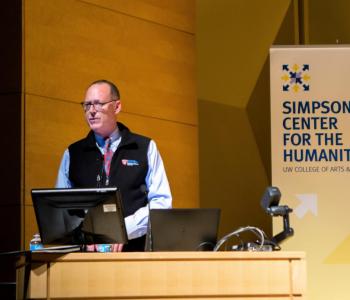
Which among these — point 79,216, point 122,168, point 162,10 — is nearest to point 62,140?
point 122,168

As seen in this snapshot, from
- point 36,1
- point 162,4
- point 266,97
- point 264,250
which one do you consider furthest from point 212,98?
point 264,250

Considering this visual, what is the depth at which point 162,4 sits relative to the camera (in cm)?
631

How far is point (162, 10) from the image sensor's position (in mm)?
6297

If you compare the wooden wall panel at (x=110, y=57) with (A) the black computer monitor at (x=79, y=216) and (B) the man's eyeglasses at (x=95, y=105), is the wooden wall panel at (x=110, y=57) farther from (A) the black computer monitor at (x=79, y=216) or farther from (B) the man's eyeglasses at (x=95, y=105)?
(A) the black computer monitor at (x=79, y=216)

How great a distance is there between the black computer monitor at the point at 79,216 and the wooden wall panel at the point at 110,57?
208 cm

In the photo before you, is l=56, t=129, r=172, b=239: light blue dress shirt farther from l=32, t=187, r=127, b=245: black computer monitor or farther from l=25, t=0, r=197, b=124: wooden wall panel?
l=25, t=0, r=197, b=124: wooden wall panel

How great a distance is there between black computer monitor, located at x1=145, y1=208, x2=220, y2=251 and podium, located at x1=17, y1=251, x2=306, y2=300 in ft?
0.95

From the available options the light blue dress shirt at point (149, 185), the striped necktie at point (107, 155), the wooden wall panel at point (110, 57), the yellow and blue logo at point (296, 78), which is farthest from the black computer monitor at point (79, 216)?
the yellow and blue logo at point (296, 78)

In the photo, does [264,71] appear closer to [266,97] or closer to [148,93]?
[266,97]

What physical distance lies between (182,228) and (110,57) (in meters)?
2.77

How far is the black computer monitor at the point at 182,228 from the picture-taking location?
3209 millimetres

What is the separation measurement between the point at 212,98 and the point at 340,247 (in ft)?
6.64
